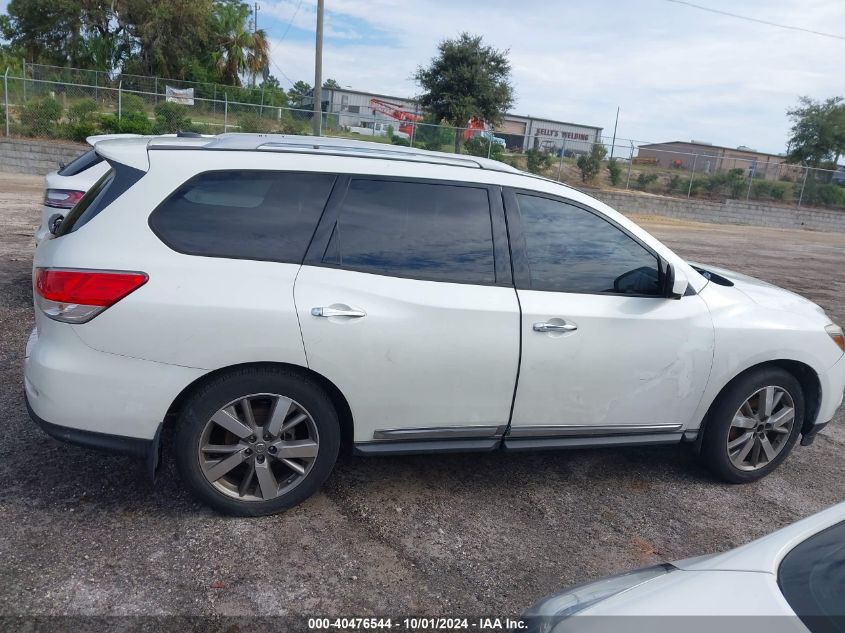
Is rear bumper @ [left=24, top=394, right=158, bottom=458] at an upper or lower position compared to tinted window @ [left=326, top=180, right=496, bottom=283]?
lower

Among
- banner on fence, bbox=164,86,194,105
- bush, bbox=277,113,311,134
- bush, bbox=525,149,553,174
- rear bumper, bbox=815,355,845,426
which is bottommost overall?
rear bumper, bbox=815,355,845,426

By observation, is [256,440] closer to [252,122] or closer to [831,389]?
[831,389]

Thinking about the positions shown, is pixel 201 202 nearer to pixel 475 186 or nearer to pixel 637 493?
pixel 475 186

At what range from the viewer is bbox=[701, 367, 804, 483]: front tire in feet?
13.9

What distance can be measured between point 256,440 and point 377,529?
75cm

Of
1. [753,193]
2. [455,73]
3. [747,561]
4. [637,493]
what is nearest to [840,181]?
[753,193]

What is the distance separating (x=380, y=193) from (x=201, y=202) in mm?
892

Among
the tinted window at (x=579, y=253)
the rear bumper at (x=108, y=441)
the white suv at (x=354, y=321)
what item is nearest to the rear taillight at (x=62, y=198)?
the white suv at (x=354, y=321)

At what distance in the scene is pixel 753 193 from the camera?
31.7 metres

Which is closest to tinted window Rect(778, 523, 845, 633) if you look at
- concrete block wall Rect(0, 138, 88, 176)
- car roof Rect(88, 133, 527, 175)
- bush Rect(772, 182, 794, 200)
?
car roof Rect(88, 133, 527, 175)

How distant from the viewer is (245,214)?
3.52 metres

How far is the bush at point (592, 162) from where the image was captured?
28.6 m

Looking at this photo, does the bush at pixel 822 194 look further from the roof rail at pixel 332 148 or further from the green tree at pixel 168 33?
the roof rail at pixel 332 148

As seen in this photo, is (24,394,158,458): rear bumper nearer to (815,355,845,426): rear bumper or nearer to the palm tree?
(815,355,845,426): rear bumper
